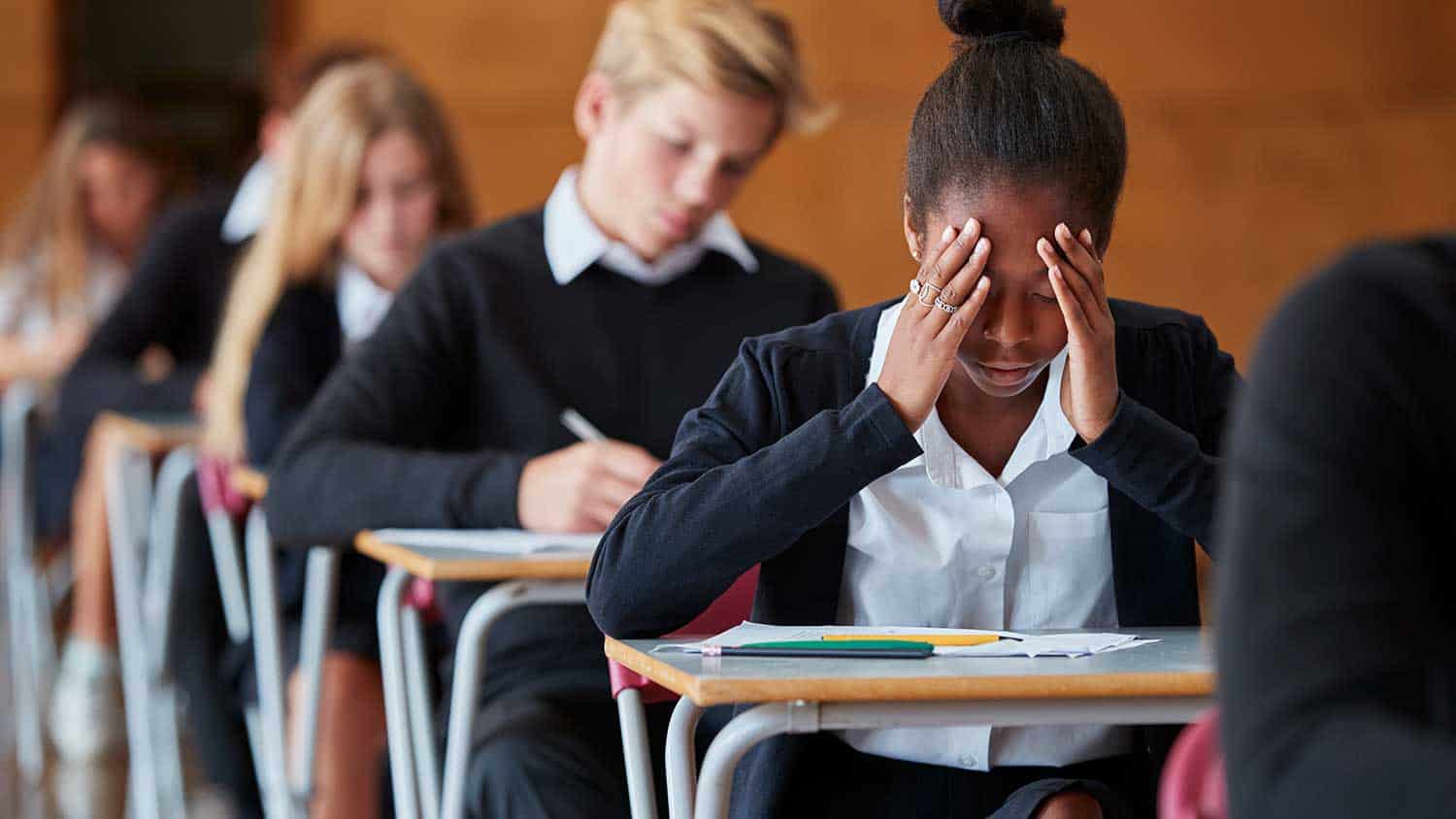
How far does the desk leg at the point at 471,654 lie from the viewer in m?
1.72

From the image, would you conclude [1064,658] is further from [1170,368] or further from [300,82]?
[300,82]

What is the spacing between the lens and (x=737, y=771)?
4.51 ft

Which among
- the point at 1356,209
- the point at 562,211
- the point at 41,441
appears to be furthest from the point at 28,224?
the point at 1356,209

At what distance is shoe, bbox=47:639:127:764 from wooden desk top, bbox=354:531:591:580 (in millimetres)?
2525

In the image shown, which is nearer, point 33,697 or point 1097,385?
point 1097,385

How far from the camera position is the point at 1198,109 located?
5.72 m

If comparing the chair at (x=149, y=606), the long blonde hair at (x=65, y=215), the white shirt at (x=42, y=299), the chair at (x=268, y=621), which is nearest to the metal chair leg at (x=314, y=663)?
the chair at (x=268, y=621)

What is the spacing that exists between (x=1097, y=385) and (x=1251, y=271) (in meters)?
4.44

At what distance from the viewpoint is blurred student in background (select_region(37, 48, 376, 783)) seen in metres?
3.72

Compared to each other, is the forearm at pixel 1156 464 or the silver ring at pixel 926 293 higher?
the silver ring at pixel 926 293

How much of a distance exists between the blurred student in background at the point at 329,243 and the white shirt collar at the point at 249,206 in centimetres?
70

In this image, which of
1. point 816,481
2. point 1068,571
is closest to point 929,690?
point 816,481

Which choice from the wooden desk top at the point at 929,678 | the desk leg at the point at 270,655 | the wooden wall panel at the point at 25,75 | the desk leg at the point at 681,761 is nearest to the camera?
the wooden desk top at the point at 929,678

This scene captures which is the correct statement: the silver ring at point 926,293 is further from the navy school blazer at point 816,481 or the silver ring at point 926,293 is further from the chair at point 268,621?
the chair at point 268,621
